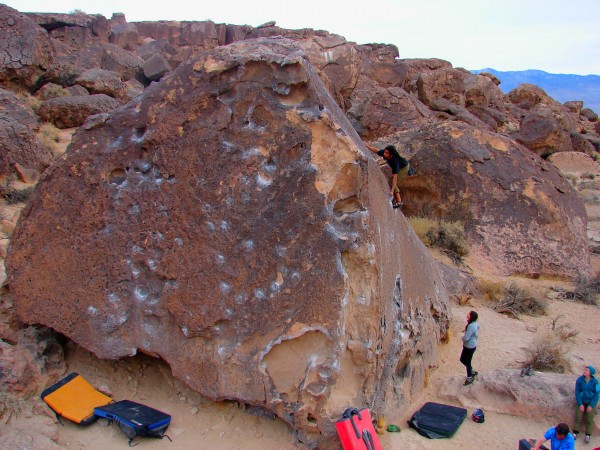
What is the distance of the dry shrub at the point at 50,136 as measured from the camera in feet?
34.3

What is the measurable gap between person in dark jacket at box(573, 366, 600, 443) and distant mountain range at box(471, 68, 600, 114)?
109537 millimetres

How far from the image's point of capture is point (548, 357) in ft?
17.3

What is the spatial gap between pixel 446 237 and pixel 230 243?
5277 millimetres

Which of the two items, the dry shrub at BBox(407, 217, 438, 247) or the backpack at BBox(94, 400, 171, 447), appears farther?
the dry shrub at BBox(407, 217, 438, 247)

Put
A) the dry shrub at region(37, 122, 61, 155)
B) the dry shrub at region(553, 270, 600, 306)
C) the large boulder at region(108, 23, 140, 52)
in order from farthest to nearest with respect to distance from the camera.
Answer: the large boulder at region(108, 23, 140, 52) → the dry shrub at region(37, 122, 61, 155) → the dry shrub at region(553, 270, 600, 306)

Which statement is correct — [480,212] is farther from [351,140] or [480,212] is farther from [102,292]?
[102,292]

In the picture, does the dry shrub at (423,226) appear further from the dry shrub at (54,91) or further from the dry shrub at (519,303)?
the dry shrub at (54,91)

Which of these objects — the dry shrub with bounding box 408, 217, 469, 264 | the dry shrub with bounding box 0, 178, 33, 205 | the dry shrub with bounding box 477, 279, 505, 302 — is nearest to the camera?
the dry shrub with bounding box 477, 279, 505, 302

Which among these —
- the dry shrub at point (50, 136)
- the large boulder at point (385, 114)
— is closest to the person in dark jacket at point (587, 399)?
the large boulder at point (385, 114)

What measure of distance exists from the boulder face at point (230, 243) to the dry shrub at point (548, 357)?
181 cm

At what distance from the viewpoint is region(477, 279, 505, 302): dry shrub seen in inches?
288

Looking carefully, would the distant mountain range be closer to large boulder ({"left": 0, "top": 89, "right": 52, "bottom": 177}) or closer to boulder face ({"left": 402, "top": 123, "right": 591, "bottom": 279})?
boulder face ({"left": 402, "top": 123, "right": 591, "bottom": 279})

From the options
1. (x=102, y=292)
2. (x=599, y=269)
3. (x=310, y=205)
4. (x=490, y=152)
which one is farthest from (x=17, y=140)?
(x=599, y=269)

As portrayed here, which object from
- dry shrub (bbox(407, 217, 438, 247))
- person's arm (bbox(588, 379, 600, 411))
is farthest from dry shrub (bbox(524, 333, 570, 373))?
dry shrub (bbox(407, 217, 438, 247))
